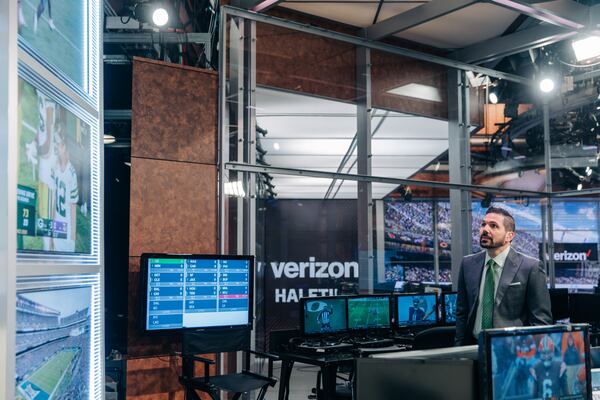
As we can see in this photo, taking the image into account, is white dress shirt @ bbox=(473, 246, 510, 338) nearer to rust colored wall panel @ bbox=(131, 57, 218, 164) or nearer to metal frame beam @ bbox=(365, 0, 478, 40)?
rust colored wall panel @ bbox=(131, 57, 218, 164)

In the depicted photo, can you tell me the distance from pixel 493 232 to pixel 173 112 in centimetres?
310

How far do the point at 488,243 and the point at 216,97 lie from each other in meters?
3.24

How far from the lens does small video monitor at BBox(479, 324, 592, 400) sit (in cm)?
217

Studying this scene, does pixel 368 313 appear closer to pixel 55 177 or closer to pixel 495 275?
pixel 495 275

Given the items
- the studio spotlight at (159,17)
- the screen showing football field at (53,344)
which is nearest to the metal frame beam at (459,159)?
the studio spotlight at (159,17)

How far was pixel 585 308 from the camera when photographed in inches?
298

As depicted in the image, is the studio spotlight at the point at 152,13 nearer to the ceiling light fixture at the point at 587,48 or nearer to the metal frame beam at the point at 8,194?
the metal frame beam at the point at 8,194

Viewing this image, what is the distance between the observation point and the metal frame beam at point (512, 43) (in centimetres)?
778

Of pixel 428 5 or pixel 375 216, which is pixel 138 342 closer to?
pixel 375 216

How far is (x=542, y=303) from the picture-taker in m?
3.79

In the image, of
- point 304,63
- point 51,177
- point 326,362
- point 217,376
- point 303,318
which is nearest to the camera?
point 51,177

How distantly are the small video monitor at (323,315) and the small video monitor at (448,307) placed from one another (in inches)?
56.4

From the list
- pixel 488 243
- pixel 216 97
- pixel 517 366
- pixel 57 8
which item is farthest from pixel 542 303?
pixel 216 97

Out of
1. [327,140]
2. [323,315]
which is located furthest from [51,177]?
[327,140]
